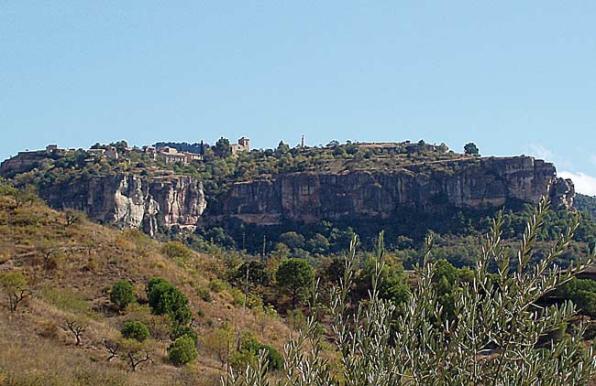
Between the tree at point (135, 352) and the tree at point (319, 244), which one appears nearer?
the tree at point (135, 352)

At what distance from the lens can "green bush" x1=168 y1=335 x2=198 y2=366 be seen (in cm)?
1797

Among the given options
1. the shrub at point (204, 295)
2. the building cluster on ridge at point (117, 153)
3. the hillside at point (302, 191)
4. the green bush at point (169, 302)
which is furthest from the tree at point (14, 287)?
the building cluster on ridge at point (117, 153)

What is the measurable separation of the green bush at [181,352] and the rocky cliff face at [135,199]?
5293 centimetres

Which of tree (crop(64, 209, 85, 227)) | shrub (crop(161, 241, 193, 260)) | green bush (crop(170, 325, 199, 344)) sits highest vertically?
tree (crop(64, 209, 85, 227))

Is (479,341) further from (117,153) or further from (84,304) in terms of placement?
(117,153)

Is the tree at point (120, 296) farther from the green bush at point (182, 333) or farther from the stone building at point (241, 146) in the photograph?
the stone building at point (241, 146)

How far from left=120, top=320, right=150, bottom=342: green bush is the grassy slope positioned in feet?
1.26

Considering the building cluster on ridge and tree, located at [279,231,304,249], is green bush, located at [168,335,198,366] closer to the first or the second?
tree, located at [279,231,304,249]

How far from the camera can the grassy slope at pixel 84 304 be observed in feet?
50.0

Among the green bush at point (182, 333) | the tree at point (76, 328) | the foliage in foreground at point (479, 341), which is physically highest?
the foliage in foreground at point (479, 341)

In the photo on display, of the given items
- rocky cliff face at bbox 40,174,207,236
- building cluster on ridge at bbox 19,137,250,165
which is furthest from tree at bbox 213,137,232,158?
rocky cliff face at bbox 40,174,207,236

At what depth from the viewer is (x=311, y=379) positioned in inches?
149

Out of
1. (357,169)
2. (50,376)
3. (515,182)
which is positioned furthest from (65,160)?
(50,376)

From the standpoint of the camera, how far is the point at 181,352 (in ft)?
59.2
